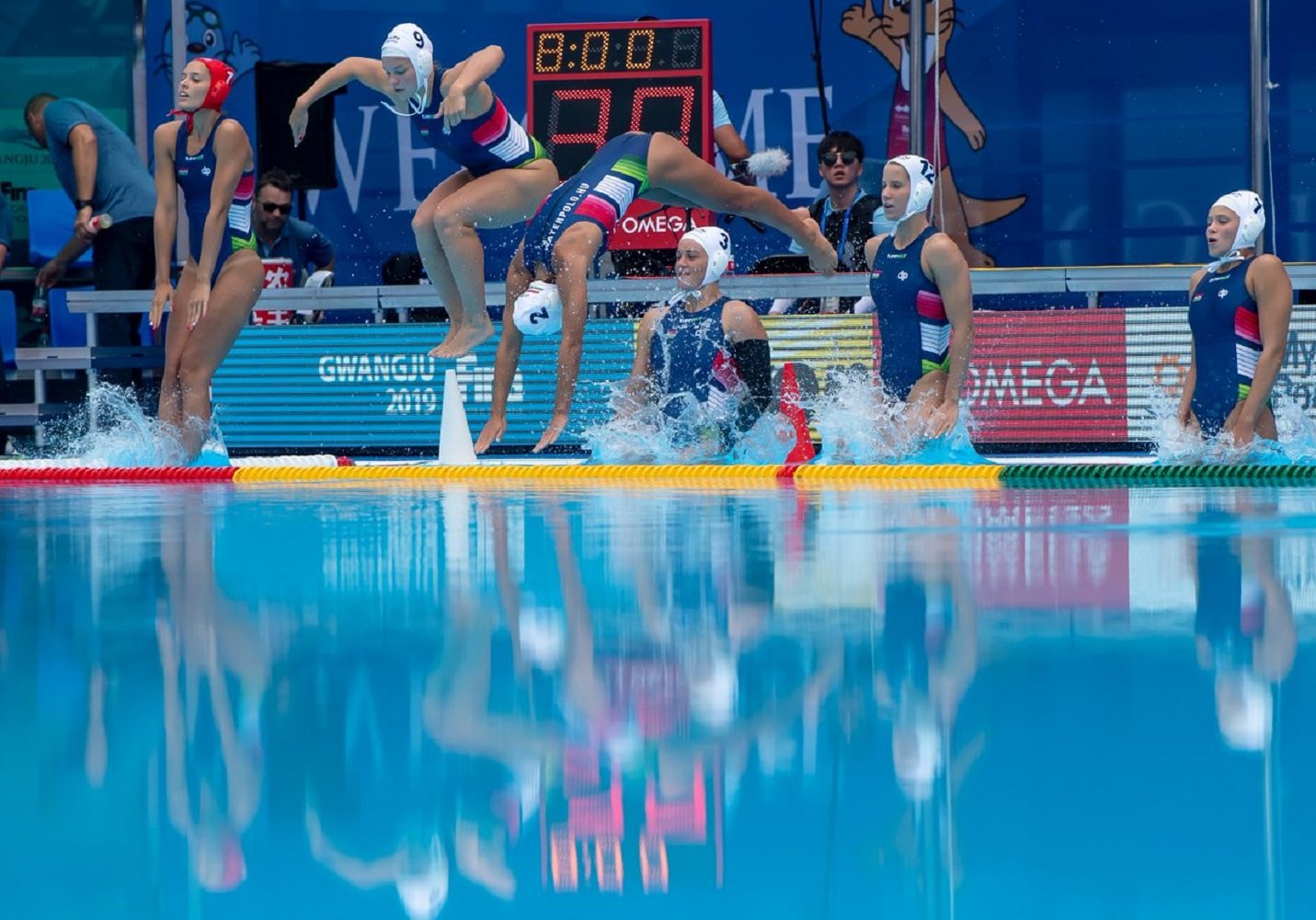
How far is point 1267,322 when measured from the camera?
6.80 metres

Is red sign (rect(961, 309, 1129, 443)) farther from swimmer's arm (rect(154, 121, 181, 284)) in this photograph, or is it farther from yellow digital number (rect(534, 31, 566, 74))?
swimmer's arm (rect(154, 121, 181, 284))

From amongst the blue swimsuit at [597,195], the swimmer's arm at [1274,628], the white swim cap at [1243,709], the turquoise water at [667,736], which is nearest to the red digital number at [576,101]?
the blue swimsuit at [597,195]

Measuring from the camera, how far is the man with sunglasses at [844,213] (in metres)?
8.88

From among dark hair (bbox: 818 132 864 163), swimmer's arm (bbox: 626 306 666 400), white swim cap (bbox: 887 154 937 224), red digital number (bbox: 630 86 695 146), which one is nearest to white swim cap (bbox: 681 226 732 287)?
swimmer's arm (bbox: 626 306 666 400)

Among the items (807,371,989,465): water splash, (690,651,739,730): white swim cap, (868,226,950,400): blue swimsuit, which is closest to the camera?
(690,651,739,730): white swim cap

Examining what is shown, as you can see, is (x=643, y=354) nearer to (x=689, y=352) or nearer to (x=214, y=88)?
(x=689, y=352)

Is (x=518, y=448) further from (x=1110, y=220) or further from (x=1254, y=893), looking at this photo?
(x=1254, y=893)

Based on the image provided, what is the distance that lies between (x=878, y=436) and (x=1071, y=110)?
15.7 feet

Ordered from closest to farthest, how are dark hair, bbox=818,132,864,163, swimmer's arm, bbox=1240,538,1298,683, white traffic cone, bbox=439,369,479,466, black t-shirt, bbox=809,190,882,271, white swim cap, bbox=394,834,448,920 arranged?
1. white swim cap, bbox=394,834,448,920
2. swimmer's arm, bbox=1240,538,1298,683
3. white traffic cone, bbox=439,369,479,466
4. dark hair, bbox=818,132,864,163
5. black t-shirt, bbox=809,190,882,271

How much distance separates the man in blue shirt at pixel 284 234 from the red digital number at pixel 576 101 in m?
1.52

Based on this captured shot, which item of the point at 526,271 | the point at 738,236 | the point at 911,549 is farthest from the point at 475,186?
the point at 738,236

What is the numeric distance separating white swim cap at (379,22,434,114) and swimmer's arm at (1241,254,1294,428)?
133 inches

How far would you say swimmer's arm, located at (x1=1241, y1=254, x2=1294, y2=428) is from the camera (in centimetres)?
672

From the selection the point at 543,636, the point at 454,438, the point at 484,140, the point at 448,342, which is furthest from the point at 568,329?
the point at 543,636
